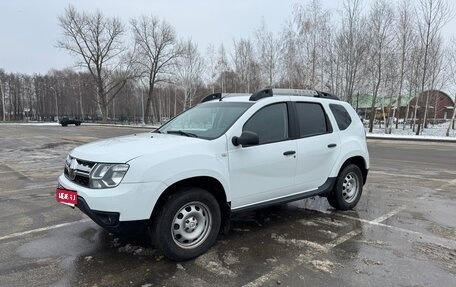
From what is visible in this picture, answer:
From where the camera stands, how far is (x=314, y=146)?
5281 mm

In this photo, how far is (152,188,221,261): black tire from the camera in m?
3.84

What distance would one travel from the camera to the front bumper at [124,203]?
3607 mm

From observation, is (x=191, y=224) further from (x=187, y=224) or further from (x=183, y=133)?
(x=183, y=133)

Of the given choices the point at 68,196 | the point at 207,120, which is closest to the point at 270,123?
the point at 207,120

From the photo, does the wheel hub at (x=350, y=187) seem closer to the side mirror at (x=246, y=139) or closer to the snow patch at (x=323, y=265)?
the snow patch at (x=323, y=265)

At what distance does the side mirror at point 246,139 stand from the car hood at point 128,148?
0.42 meters

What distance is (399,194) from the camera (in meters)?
7.50

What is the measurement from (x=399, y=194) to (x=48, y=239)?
6434mm

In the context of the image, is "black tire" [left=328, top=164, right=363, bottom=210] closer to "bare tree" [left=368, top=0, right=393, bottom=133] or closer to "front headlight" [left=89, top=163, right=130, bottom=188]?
"front headlight" [left=89, top=163, right=130, bottom=188]

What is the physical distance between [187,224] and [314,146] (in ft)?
7.37

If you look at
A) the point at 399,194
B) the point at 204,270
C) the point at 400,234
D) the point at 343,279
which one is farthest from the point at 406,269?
the point at 399,194

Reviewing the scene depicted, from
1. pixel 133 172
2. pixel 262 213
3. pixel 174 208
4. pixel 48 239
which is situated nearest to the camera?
pixel 133 172

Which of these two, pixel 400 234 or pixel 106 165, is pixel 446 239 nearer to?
pixel 400 234

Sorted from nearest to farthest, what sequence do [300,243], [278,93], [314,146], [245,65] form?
[300,243], [278,93], [314,146], [245,65]
